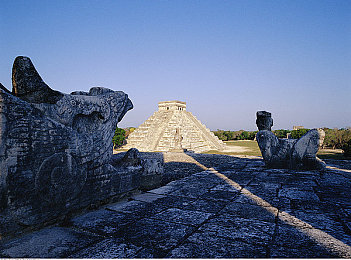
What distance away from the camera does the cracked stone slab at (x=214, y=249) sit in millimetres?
1844

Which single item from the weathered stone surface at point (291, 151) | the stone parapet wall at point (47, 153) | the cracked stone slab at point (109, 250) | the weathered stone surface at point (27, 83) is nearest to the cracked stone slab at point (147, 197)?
the stone parapet wall at point (47, 153)

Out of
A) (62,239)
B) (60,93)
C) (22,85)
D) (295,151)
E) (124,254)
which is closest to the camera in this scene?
(124,254)

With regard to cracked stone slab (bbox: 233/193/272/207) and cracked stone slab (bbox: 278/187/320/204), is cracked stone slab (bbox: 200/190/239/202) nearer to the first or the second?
cracked stone slab (bbox: 233/193/272/207)

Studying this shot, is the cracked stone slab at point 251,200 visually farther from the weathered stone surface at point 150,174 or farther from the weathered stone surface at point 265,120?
the weathered stone surface at point 265,120

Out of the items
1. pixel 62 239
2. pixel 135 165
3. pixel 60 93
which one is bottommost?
pixel 62 239

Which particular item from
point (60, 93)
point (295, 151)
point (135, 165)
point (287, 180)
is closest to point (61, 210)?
point (60, 93)

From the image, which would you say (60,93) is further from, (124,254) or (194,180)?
(194,180)

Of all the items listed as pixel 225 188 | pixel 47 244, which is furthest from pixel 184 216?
pixel 225 188

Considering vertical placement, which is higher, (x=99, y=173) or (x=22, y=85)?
(x=22, y=85)

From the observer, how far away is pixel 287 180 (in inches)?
196

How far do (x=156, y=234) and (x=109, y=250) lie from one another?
0.50 meters

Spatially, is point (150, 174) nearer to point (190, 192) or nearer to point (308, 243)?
point (190, 192)

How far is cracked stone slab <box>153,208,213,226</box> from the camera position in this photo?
103 inches

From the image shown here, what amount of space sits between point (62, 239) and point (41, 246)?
0.63 ft
